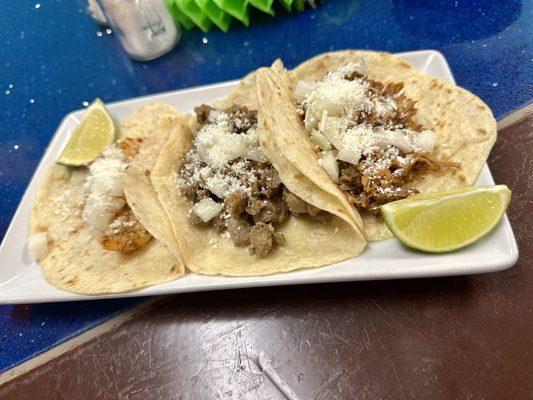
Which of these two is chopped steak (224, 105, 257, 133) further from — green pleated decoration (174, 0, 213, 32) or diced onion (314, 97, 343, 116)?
green pleated decoration (174, 0, 213, 32)

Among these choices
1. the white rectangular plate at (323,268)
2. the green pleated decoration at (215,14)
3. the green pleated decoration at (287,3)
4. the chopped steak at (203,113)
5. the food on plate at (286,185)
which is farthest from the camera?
the green pleated decoration at (215,14)

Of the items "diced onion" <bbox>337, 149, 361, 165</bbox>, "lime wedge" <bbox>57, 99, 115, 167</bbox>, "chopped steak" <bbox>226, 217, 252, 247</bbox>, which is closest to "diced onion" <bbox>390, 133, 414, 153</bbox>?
"diced onion" <bbox>337, 149, 361, 165</bbox>

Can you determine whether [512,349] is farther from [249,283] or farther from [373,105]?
[373,105]

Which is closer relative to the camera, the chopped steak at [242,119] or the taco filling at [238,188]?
the taco filling at [238,188]

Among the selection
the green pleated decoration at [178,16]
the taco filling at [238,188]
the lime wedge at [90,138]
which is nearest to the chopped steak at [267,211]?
the taco filling at [238,188]

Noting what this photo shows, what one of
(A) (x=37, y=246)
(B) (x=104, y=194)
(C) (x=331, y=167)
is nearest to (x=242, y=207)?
(C) (x=331, y=167)

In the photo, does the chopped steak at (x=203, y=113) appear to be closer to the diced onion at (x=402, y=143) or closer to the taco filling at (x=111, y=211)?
the taco filling at (x=111, y=211)

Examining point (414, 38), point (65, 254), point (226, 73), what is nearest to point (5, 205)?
point (65, 254)

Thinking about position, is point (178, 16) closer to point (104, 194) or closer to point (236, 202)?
point (104, 194)
